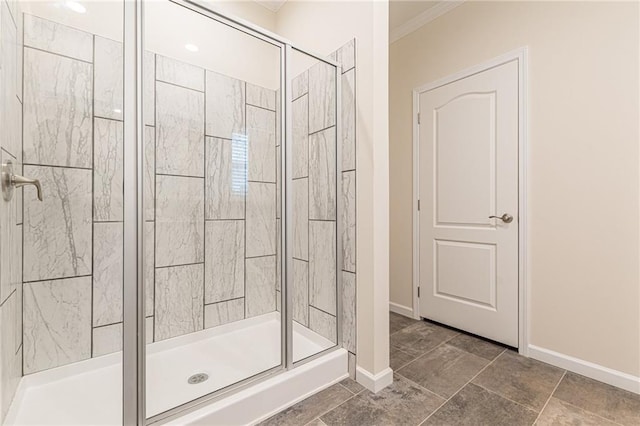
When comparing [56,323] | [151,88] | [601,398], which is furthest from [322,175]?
[601,398]

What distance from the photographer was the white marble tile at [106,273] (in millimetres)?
1668

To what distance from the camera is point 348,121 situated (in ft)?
5.86

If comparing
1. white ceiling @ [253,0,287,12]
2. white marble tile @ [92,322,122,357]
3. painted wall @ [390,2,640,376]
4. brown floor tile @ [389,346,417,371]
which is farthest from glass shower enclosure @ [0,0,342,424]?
painted wall @ [390,2,640,376]

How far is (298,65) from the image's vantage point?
5.73 ft

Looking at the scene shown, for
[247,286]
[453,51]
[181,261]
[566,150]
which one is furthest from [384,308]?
[453,51]

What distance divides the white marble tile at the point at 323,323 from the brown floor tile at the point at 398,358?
17.2 inches

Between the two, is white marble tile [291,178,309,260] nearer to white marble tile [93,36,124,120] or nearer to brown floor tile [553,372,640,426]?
white marble tile [93,36,124,120]

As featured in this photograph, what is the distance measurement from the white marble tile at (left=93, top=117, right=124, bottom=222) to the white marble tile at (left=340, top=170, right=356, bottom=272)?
1238 millimetres

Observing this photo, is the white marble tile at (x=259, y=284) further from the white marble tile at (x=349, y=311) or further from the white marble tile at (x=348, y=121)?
the white marble tile at (x=348, y=121)

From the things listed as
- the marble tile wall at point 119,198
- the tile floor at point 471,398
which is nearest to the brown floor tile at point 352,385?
the tile floor at point 471,398

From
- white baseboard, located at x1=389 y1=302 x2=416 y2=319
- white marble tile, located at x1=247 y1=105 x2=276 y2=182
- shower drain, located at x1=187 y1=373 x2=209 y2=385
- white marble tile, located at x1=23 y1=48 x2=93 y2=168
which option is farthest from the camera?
white baseboard, located at x1=389 y1=302 x2=416 y2=319

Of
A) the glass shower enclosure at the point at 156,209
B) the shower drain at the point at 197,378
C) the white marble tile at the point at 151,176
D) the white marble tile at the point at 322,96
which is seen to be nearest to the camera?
the glass shower enclosure at the point at 156,209

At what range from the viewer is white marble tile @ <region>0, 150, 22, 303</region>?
1.13 metres

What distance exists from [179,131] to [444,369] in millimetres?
2218
